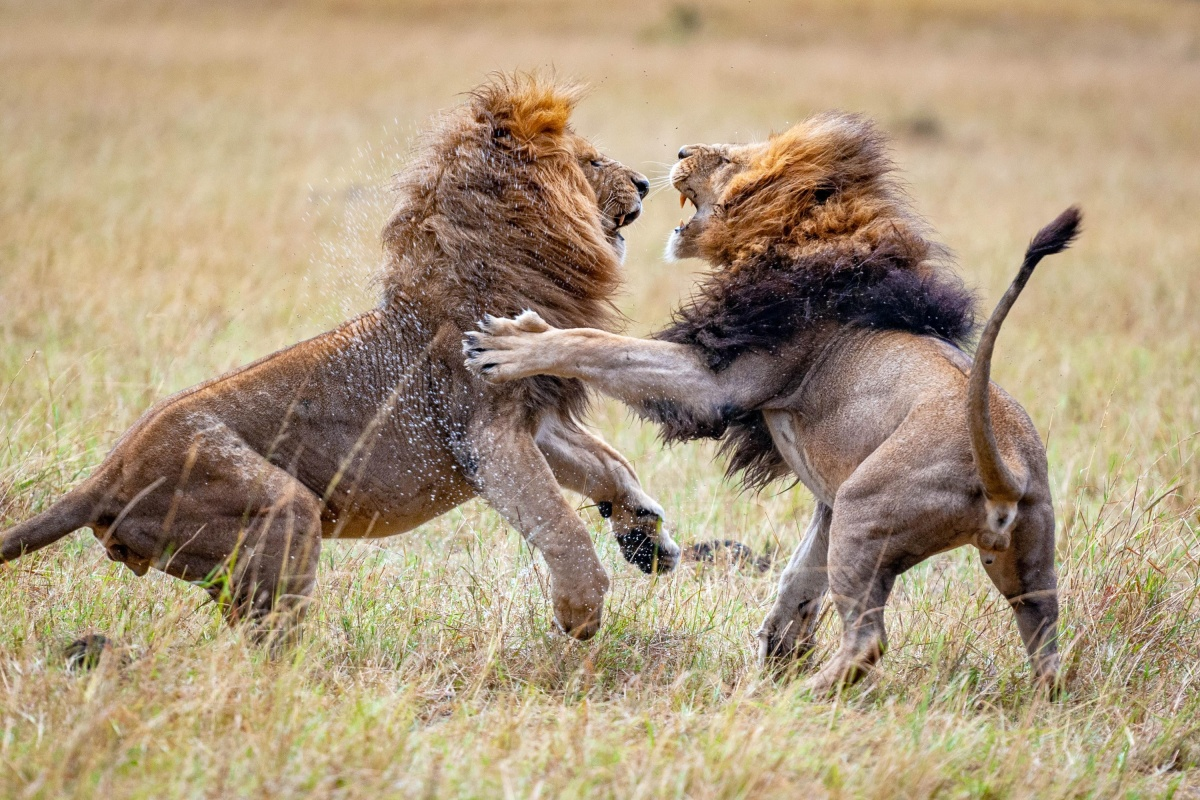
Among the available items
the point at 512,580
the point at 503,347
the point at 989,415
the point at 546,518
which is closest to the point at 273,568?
the point at 546,518

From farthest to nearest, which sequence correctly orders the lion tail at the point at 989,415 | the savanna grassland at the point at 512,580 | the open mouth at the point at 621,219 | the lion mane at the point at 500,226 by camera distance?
1. the open mouth at the point at 621,219
2. the lion mane at the point at 500,226
3. the lion tail at the point at 989,415
4. the savanna grassland at the point at 512,580

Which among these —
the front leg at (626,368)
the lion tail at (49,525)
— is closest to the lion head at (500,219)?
the front leg at (626,368)

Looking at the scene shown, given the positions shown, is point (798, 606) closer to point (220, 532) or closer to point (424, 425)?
point (424, 425)

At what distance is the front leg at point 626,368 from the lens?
12.1 feet

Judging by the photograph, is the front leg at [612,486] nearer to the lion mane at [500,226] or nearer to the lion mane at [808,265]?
the lion mane at [500,226]

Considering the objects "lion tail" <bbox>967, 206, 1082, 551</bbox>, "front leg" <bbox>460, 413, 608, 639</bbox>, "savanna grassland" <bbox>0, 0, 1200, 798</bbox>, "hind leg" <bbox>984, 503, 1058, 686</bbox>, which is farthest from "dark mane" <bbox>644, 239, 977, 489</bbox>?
"savanna grassland" <bbox>0, 0, 1200, 798</bbox>

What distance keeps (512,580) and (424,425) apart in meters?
0.72

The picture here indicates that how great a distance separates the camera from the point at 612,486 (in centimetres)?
421

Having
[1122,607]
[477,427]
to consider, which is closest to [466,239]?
[477,427]

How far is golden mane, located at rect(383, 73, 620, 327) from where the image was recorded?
3.95 metres

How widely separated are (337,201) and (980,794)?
9.83 m

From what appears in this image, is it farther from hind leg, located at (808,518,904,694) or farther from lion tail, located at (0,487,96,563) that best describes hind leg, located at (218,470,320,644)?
hind leg, located at (808,518,904,694)

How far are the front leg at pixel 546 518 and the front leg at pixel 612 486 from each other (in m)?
0.29

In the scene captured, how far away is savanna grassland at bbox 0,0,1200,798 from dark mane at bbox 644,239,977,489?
2.78 ft
